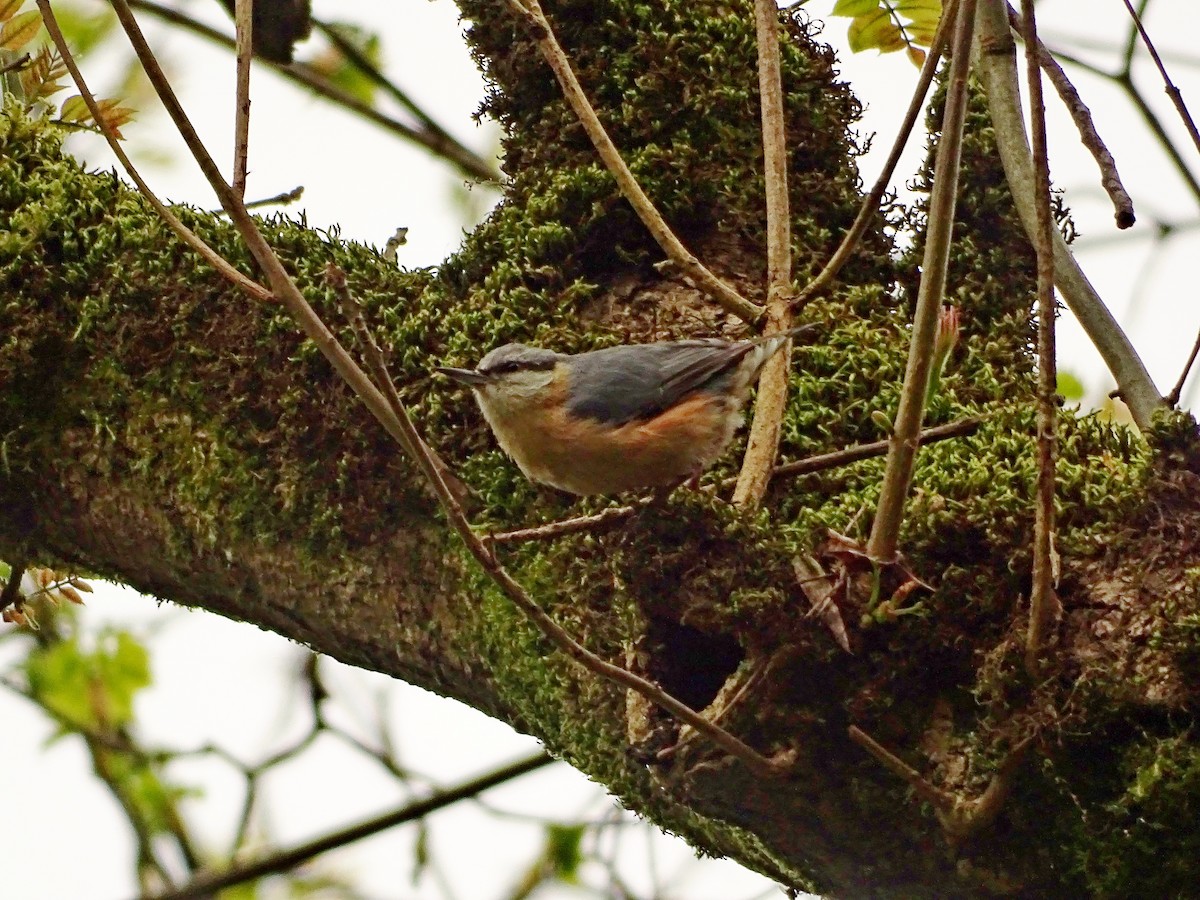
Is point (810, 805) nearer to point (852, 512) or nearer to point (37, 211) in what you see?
point (852, 512)

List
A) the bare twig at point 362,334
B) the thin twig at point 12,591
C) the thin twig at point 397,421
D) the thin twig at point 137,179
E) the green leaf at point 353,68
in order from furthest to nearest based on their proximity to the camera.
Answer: the green leaf at point 353,68
the thin twig at point 12,591
the thin twig at point 137,179
the thin twig at point 397,421
the bare twig at point 362,334

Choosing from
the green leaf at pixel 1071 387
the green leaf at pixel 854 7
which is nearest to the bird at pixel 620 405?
the green leaf at pixel 854 7

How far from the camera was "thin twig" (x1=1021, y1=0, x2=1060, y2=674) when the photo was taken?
1.63 metres

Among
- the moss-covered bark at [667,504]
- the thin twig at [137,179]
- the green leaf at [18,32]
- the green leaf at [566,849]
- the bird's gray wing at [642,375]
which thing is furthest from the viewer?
the green leaf at [566,849]

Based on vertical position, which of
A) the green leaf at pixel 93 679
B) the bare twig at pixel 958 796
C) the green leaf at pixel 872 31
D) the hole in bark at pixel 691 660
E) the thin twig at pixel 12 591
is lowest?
the bare twig at pixel 958 796

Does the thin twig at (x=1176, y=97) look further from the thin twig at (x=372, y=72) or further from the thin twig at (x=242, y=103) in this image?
the thin twig at (x=372, y=72)

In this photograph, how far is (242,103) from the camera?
2.05 metres

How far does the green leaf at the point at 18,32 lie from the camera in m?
2.78

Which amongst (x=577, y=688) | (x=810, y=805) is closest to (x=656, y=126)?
(x=577, y=688)

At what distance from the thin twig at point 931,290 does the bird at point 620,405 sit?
595 millimetres

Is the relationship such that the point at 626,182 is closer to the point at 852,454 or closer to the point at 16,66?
the point at 852,454

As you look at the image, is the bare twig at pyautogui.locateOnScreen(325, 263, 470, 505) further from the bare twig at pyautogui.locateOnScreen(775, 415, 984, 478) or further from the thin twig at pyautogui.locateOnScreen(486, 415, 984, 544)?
the bare twig at pyautogui.locateOnScreen(775, 415, 984, 478)

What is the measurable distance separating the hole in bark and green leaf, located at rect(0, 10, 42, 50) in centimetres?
199

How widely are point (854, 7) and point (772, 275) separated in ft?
3.30
